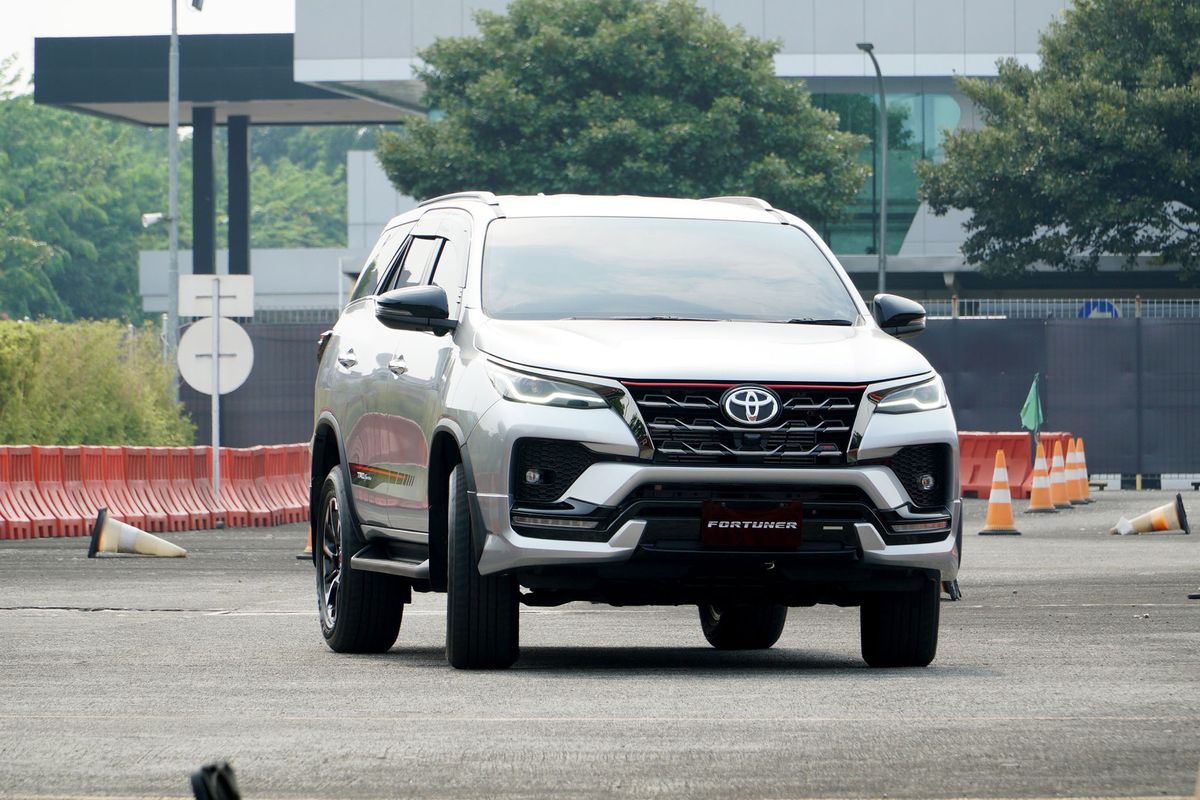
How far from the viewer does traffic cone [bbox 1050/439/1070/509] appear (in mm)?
29531

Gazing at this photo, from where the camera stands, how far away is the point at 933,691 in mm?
8453

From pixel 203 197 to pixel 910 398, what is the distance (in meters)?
62.9

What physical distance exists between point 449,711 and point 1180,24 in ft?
168

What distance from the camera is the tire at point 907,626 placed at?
9625 millimetres

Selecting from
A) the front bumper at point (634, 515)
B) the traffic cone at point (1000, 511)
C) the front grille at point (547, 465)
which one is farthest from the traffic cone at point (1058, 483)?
the front grille at point (547, 465)

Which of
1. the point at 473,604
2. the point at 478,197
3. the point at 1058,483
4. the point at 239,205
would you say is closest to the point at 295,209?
the point at 239,205

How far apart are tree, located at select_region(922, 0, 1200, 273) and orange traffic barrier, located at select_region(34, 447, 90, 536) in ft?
119

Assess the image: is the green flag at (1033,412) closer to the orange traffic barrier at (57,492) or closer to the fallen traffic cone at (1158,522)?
the fallen traffic cone at (1158,522)

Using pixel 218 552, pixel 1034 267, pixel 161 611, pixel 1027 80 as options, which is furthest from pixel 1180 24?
pixel 161 611

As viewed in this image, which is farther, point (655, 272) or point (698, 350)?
point (655, 272)

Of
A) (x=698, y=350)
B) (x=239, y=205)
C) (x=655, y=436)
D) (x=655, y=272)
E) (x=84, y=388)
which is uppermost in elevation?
(x=239, y=205)

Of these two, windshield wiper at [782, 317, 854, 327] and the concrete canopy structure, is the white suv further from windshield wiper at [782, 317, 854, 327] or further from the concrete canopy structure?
the concrete canopy structure

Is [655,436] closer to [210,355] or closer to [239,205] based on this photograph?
[210,355]

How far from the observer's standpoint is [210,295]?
25641 mm
